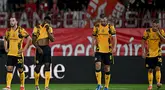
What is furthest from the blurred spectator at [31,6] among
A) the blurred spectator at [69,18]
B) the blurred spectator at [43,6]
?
the blurred spectator at [69,18]

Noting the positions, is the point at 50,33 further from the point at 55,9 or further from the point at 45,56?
the point at 55,9

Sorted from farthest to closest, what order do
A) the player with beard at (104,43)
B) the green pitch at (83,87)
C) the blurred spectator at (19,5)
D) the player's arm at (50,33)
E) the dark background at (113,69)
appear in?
the blurred spectator at (19,5), the dark background at (113,69), the green pitch at (83,87), the player with beard at (104,43), the player's arm at (50,33)

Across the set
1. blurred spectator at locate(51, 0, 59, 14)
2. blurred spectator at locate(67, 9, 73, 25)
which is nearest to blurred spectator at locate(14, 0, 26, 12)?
blurred spectator at locate(51, 0, 59, 14)

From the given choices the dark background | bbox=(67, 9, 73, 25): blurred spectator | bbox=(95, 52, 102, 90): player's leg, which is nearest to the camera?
bbox=(95, 52, 102, 90): player's leg

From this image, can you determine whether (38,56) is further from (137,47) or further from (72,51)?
(137,47)

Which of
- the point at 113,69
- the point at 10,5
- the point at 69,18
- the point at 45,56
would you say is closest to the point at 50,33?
the point at 45,56

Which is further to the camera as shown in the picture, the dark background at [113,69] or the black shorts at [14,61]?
the dark background at [113,69]

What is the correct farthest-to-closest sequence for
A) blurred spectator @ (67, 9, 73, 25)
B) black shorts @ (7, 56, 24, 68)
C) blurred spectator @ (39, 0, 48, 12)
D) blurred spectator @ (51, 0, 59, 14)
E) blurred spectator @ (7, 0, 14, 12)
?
1. blurred spectator @ (7, 0, 14, 12)
2. blurred spectator @ (39, 0, 48, 12)
3. blurred spectator @ (51, 0, 59, 14)
4. blurred spectator @ (67, 9, 73, 25)
5. black shorts @ (7, 56, 24, 68)

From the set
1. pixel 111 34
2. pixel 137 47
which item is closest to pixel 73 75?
pixel 137 47

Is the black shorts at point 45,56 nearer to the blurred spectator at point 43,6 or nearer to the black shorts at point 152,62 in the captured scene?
the black shorts at point 152,62

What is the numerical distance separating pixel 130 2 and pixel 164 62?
3.63m

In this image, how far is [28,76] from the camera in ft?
61.0

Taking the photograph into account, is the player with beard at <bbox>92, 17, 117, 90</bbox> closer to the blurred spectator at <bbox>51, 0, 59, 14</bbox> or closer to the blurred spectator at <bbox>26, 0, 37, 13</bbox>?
the blurred spectator at <bbox>51, 0, 59, 14</bbox>

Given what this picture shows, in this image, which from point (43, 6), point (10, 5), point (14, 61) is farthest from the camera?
point (10, 5)
